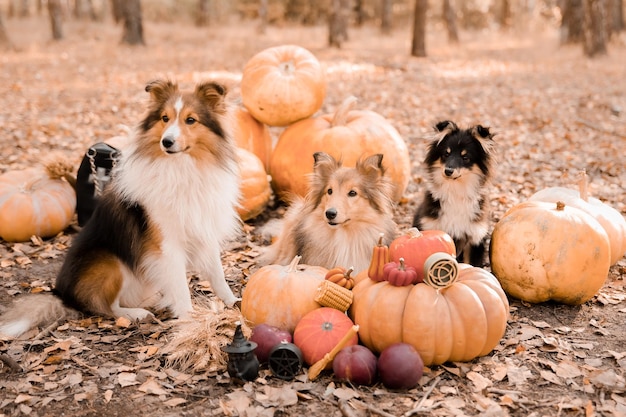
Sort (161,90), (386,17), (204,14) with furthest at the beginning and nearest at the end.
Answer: (204,14)
(386,17)
(161,90)

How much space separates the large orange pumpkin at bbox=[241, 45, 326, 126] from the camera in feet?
21.5

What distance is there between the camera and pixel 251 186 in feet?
20.5

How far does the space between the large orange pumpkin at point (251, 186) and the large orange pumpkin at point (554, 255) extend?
2.79 meters

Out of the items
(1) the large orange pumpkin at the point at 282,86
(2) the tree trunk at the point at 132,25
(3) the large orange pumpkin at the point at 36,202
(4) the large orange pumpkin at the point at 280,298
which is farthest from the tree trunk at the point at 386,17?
(4) the large orange pumpkin at the point at 280,298

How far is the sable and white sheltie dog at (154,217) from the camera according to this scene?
164 inches

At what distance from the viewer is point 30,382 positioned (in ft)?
11.5

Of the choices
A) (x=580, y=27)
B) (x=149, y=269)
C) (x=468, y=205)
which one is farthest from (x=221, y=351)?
(x=580, y=27)

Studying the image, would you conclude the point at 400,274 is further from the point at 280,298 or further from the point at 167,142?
the point at 167,142

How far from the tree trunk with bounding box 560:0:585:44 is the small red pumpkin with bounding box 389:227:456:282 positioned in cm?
1861

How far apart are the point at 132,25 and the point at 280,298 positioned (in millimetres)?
17121

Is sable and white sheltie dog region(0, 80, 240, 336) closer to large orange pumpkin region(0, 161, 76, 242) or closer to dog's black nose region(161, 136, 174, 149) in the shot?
dog's black nose region(161, 136, 174, 149)

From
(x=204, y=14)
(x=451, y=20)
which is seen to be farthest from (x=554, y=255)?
(x=204, y=14)

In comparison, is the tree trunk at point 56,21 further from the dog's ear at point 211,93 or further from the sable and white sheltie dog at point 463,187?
the sable and white sheltie dog at point 463,187

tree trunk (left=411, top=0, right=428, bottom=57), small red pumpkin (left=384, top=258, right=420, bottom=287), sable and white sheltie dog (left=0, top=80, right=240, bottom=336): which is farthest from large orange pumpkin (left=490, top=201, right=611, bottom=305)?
tree trunk (left=411, top=0, right=428, bottom=57)
